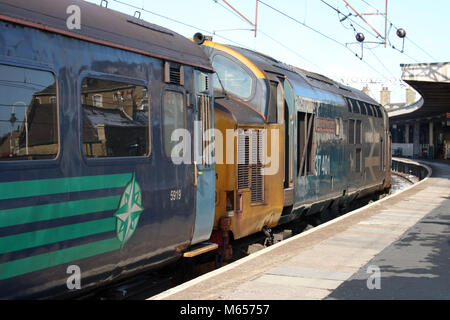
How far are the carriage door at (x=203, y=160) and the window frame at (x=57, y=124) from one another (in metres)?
2.48

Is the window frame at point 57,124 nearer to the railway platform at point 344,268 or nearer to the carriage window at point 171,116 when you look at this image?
the carriage window at point 171,116

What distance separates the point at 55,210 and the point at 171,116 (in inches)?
89.3

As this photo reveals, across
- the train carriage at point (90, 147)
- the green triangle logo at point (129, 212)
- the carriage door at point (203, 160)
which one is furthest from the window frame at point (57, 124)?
the carriage door at point (203, 160)

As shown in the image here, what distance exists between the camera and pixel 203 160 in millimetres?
7355

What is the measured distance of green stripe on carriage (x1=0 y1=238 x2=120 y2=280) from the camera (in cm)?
442

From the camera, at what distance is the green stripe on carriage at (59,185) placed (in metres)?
4.38

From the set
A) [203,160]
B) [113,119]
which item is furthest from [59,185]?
[203,160]

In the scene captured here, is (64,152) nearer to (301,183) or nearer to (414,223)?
(301,183)

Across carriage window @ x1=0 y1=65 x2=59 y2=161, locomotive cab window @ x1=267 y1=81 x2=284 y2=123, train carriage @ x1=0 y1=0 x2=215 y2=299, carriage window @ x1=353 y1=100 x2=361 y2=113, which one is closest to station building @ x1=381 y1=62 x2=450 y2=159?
carriage window @ x1=353 y1=100 x2=361 y2=113

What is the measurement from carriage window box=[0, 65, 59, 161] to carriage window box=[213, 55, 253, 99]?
4.50 metres

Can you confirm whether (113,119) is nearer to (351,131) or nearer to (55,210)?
(55,210)

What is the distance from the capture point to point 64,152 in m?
4.98

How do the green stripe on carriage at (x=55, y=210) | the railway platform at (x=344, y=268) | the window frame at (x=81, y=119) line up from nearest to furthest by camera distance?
→ the green stripe on carriage at (x=55, y=210) → the window frame at (x=81, y=119) → the railway platform at (x=344, y=268)

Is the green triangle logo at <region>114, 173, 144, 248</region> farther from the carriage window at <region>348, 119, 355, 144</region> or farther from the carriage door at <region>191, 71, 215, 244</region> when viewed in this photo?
the carriage window at <region>348, 119, 355, 144</region>
